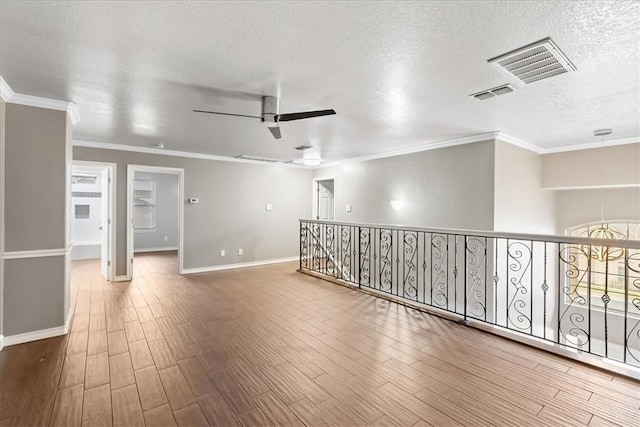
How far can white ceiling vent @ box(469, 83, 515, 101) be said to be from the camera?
2.83m

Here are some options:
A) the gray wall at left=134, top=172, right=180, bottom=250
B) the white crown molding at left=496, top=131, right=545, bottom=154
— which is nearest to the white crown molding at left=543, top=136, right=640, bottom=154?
the white crown molding at left=496, top=131, right=545, bottom=154

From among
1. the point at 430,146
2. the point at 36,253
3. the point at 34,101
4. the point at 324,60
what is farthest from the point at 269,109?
the point at 430,146

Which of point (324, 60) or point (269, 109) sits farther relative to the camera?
point (269, 109)

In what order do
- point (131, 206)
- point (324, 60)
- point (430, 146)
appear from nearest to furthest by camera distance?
1. point (324, 60)
2. point (430, 146)
3. point (131, 206)

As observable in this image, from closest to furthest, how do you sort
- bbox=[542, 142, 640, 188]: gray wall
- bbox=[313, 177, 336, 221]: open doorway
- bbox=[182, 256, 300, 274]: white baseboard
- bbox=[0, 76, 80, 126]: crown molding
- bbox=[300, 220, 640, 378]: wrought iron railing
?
bbox=[0, 76, 80, 126]: crown molding, bbox=[300, 220, 640, 378]: wrought iron railing, bbox=[542, 142, 640, 188]: gray wall, bbox=[182, 256, 300, 274]: white baseboard, bbox=[313, 177, 336, 221]: open doorway

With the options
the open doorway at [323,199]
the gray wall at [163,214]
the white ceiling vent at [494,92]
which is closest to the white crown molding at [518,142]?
the white ceiling vent at [494,92]

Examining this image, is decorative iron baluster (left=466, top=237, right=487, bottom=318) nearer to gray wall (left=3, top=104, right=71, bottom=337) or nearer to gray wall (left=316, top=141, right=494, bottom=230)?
gray wall (left=316, top=141, right=494, bottom=230)

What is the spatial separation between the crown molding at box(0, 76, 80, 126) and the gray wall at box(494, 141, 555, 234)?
18.3ft

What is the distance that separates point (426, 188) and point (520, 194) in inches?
59.1

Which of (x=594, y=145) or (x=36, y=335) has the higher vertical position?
(x=594, y=145)

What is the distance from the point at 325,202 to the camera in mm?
8398

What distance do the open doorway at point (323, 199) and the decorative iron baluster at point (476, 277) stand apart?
3968 millimetres

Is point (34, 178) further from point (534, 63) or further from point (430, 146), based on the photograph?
point (430, 146)

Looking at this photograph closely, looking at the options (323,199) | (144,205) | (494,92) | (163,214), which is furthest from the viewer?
(163,214)
